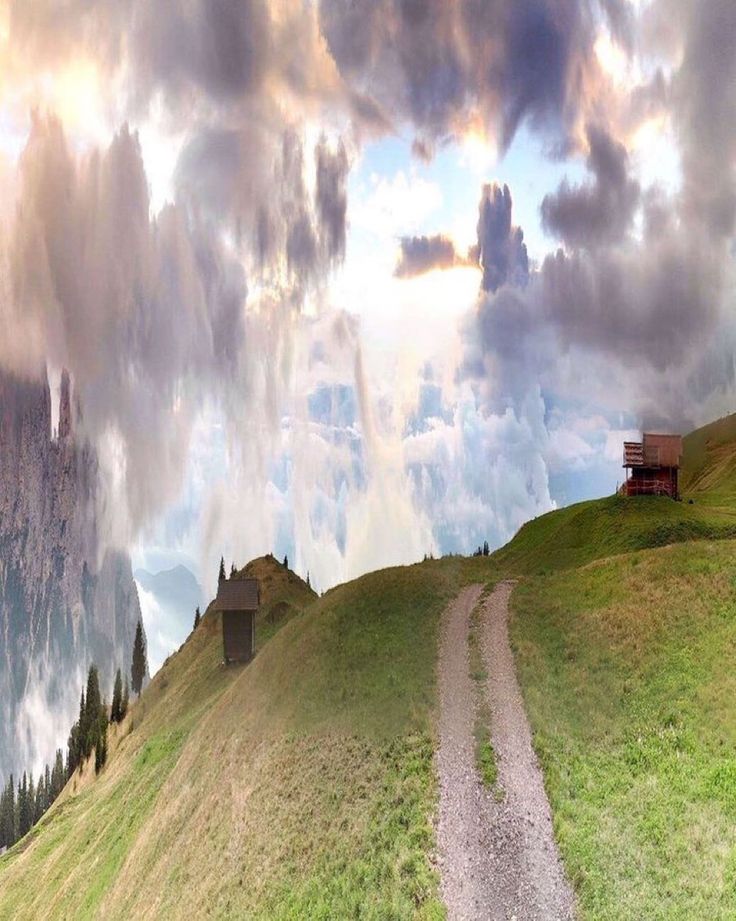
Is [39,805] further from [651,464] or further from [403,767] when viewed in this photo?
[403,767]

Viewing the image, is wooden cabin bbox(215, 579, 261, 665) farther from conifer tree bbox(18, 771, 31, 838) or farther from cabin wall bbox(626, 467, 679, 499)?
conifer tree bbox(18, 771, 31, 838)

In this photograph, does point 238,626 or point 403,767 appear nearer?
point 403,767

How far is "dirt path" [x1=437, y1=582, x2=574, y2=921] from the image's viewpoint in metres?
23.0

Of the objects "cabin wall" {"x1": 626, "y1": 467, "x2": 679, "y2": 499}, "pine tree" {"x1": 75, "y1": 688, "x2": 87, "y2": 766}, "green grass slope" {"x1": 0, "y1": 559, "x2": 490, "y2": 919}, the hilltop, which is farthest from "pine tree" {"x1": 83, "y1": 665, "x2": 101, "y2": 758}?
"cabin wall" {"x1": 626, "y1": 467, "x2": 679, "y2": 499}

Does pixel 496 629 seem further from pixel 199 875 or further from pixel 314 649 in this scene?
pixel 199 875

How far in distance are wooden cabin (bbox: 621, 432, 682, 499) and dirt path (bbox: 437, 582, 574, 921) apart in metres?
73.9

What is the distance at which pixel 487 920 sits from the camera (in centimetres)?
2227

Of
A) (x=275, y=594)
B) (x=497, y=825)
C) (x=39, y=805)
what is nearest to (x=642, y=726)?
(x=497, y=825)

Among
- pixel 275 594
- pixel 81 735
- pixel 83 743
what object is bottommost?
pixel 83 743

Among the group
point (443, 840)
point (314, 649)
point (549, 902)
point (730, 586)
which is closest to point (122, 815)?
point (314, 649)

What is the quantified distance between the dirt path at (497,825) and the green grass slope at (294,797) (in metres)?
0.92

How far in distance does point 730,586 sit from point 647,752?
1749cm

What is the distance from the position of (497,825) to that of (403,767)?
18.7ft

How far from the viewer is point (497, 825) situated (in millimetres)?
26141
